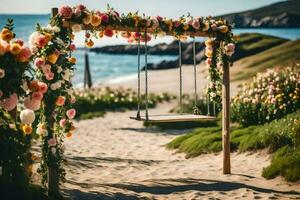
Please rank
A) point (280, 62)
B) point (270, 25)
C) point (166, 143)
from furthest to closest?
point (270, 25) < point (280, 62) < point (166, 143)

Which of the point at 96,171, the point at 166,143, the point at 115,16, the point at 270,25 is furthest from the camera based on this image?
the point at 270,25

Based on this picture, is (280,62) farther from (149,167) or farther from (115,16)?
(115,16)

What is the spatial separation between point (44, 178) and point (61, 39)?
2.08 meters

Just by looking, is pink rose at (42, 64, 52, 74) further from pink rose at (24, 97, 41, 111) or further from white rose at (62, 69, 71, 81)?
pink rose at (24, 97, 41, 111)

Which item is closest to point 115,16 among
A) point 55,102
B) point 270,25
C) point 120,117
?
point 55,102

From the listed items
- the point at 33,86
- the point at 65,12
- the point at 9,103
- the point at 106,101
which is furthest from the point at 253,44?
the point at 9,103

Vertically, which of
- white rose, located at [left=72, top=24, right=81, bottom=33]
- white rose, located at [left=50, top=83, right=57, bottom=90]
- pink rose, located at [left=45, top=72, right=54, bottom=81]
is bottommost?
white rose, located at [left=50, top=83, right=57, bottom=90]

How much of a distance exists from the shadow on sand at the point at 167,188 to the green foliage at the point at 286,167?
582mm

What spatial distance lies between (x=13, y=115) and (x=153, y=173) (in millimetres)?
4899

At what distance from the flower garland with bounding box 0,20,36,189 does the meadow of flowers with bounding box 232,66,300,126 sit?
786 centimetres

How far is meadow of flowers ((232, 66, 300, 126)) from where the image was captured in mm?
12164

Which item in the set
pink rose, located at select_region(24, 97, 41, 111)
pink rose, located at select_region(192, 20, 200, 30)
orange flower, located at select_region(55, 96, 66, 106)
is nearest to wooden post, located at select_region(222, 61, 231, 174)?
pink rose, located at select_region(192, 20, 200, 30)

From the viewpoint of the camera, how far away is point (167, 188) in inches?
324

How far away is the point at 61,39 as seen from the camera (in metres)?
7.16
